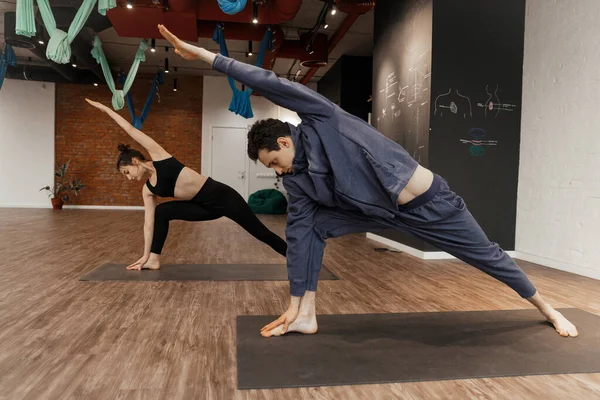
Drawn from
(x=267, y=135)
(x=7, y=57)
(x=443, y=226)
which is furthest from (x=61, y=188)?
(x=443, y=226)

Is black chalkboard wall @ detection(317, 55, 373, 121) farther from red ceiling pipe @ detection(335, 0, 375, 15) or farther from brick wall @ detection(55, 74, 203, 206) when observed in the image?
brick wall @ detection(55, 74, 203, 206)

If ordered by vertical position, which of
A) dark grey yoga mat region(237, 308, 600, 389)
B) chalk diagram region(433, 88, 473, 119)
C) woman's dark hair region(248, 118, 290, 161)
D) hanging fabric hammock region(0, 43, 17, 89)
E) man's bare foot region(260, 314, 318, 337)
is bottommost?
dark grey yoga mat region(237, 308, 600, 389)

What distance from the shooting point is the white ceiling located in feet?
21.1

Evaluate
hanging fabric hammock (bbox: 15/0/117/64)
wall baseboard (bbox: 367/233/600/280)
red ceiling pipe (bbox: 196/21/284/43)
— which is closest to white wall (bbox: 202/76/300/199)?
red ceiling pipe (bbox: 196/21/284/43)

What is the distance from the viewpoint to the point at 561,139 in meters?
3.67

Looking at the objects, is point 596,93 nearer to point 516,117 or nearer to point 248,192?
point 516,117

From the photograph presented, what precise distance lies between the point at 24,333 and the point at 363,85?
23.8 ft

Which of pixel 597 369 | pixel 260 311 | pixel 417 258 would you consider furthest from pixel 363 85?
pixel 597 369

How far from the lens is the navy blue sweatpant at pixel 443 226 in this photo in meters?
1.73

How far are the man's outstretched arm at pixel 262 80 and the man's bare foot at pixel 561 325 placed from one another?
1.42 meters

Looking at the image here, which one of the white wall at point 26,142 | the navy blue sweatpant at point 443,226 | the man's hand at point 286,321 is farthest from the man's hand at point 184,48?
the white wall at point 26,142

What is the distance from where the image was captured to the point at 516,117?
4180 mm

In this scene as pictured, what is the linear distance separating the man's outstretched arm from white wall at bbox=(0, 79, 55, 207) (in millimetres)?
9871

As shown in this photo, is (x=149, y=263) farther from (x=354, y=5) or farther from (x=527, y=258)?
(x=354, y=5)
